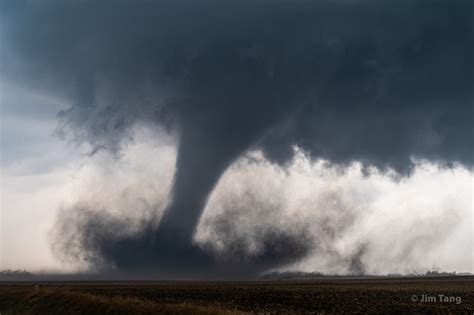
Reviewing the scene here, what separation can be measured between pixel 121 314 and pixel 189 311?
698 cm

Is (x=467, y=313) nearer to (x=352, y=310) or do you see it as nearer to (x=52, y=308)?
(x=352, y=310)

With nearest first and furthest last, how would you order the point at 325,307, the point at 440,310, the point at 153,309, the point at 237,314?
the point at 237,314 < the point at 153,309 < the point at 440,310 < the point at 325,307

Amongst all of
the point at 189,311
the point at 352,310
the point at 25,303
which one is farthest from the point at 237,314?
the point at 25,303

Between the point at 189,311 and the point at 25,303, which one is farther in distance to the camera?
the point at 25,303

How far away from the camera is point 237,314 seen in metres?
31.7

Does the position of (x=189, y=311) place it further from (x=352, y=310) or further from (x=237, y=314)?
(x=352, y=310)

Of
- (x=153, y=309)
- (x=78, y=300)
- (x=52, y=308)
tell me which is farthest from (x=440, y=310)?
(x=52, y=308)

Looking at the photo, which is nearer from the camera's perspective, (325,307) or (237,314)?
(237,314)

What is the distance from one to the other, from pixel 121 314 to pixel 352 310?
25.6 m

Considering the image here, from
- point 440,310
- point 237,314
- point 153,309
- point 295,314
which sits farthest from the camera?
point 440,310

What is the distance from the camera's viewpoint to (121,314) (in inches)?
1452

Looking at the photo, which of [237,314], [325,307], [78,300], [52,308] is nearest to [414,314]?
[325,307]

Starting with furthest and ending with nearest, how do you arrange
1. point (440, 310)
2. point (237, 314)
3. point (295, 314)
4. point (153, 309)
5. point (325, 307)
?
point (325, 307) → point (440, 310) → point (295, 314) → point (153, 309) → point (237, 314)

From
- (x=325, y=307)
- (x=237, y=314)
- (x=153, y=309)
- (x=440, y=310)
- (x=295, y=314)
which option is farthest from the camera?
(x=325, y=307)
